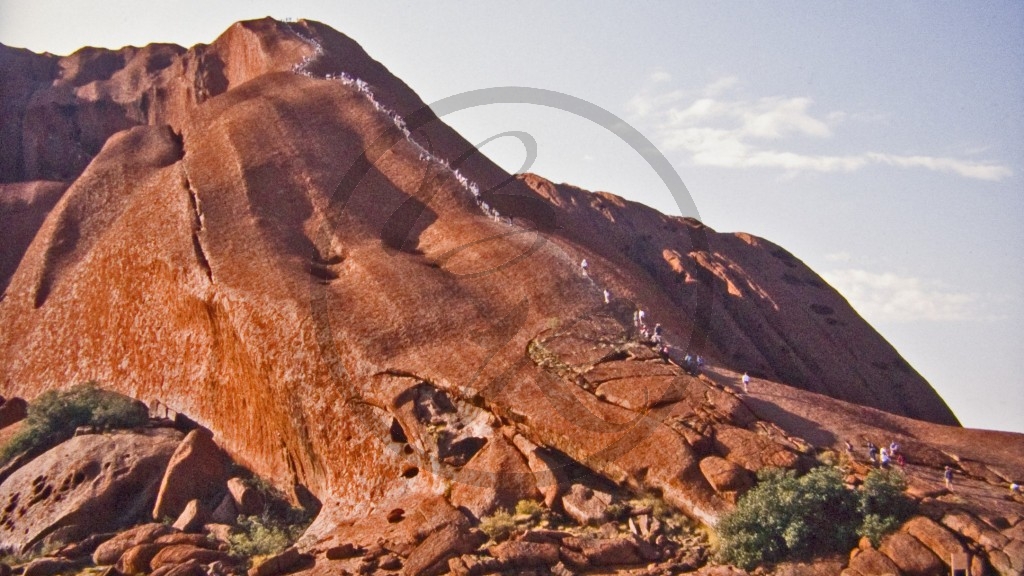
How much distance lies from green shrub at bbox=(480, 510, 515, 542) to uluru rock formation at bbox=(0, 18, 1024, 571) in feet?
2.28

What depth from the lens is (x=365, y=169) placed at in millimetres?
39062

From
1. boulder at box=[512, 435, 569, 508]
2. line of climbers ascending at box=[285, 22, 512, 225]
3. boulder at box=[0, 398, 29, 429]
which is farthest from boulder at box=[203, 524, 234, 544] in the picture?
line of climbers ascending at box=[285, 22, 512, 225]

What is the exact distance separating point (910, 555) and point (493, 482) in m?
11.2

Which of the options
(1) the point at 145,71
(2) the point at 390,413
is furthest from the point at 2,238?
(2) the point at 390,413

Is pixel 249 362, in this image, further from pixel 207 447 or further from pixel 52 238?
pixel 52 238

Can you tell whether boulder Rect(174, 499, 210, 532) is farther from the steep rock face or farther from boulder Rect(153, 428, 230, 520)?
the steep rock face

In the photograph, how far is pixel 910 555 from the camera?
76.5ft

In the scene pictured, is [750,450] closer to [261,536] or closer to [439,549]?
[439,549]

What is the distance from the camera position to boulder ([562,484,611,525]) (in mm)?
24922

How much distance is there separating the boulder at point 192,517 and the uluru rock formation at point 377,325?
9.15ft

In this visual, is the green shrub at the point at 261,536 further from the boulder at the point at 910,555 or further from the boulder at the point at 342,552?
the boulder at the point at 910,555

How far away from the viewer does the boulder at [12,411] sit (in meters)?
36.4

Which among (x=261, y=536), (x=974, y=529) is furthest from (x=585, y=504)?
(x=974, y=529)

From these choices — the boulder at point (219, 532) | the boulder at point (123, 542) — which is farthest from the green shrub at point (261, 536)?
the boulder at point (123, 542)
